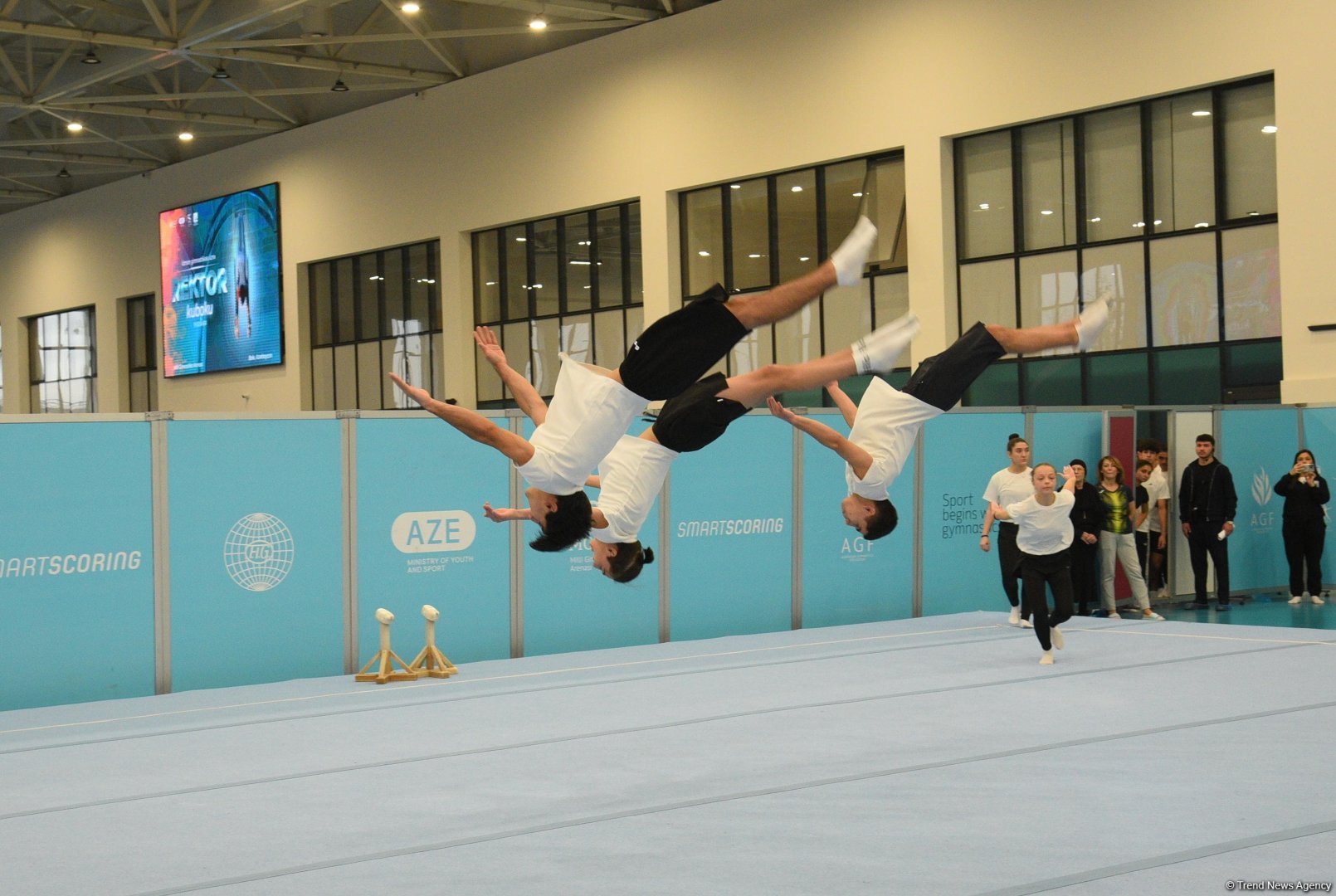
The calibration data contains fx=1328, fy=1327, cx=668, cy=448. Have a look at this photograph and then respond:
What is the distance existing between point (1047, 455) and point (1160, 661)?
15.1ft

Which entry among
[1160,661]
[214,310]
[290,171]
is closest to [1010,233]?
[1160,661]

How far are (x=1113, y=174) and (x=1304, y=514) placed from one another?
6.37 m

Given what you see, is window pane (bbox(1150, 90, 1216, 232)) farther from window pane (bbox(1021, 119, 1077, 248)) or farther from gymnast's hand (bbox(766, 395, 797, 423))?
gymnast's hand (bbox(766, 395, 797, 423))

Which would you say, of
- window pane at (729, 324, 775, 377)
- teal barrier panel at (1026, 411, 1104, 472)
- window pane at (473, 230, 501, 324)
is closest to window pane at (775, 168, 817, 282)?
window pane at (729, 324, 775, 377)

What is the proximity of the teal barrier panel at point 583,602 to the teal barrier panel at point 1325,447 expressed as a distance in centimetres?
926

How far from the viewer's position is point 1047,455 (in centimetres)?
1791

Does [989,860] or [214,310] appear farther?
[214,310]

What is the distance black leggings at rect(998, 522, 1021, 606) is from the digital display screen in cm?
2214

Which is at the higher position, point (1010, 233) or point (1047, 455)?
point (1010, 233)

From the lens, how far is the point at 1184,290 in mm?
20000

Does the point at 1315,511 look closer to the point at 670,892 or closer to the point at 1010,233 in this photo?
the point at 1010,233

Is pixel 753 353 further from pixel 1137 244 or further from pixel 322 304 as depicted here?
pixel 322 304

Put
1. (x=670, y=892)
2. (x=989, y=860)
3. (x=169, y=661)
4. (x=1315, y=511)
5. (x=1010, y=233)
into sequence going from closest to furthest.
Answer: (x=670, y=892) → (x=989, y=860) → (x=169, y=661) → (x=1315, y=511) → (x=1010, y=233)

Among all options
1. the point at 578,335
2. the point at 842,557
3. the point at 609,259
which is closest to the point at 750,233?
the point at 609,259
